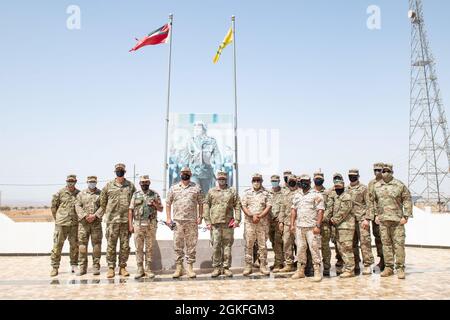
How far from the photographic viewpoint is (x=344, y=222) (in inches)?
305

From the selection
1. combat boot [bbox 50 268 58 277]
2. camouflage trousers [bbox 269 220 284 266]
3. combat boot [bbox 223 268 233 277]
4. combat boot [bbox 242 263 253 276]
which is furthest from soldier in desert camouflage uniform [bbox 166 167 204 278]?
combat boot [bbox 50 268 58 277]

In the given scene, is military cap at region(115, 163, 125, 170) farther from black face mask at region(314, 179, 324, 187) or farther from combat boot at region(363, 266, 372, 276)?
combat boot at region(363, 266, 372, 276)

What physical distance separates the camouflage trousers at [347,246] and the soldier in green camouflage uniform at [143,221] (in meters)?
3.41

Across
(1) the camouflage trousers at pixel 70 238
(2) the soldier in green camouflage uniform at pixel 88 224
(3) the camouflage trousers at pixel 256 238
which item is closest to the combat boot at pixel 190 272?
(3) the camouflage trousers at pixel 256 238

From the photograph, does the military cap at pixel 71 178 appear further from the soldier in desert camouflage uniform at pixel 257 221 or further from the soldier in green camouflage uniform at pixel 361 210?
the soldier in green camouflage uniform at pixel 361 210

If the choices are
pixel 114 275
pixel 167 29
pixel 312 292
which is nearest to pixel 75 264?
pixel 114 275

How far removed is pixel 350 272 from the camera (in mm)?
7520

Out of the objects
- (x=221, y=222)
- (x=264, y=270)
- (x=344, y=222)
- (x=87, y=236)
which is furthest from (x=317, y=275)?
(x=87, y=236)

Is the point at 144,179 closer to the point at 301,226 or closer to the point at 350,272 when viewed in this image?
the point at 301,226

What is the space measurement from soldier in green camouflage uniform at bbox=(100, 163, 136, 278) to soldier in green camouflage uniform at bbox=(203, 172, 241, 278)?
5.01 feet

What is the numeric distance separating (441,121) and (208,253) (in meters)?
42.0

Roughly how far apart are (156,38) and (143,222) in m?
8.49

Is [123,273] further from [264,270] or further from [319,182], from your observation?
[319,182]

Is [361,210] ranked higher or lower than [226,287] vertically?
higher
